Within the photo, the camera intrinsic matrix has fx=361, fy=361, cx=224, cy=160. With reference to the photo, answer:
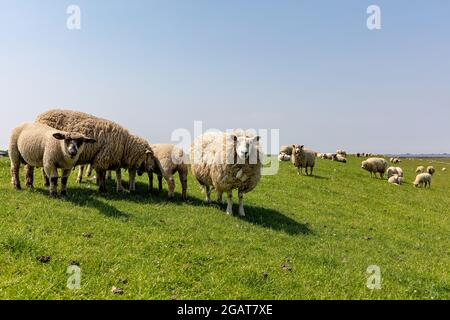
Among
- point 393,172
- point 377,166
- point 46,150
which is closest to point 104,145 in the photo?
point 46,150

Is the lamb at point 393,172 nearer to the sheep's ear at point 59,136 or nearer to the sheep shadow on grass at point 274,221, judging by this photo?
the sheep shadow on grass at point 274,221

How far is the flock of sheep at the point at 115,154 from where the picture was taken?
544 inches

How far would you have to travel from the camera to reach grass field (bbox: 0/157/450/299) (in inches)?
295

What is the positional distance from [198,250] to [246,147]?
548 cm

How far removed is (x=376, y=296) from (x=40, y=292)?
7.16 meters

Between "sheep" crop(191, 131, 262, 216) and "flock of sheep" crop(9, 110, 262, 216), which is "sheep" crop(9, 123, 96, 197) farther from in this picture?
"sheep" crop(191, 131, 262, 216)

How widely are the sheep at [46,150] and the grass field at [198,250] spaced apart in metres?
0.83

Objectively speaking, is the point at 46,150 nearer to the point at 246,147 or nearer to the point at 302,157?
the point at 246,147

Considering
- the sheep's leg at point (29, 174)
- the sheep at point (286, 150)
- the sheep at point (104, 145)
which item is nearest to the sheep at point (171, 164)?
the sheep at point (104, 145)

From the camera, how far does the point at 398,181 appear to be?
3947 cm

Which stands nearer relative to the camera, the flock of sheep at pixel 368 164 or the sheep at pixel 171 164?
the sheep at pixel 171 164

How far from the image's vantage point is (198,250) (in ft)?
32.1

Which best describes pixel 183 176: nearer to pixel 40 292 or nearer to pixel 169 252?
pixel 169 252

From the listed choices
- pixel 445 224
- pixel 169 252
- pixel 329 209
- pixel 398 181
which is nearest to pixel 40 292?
pixel 169 252
